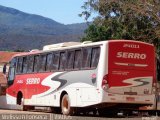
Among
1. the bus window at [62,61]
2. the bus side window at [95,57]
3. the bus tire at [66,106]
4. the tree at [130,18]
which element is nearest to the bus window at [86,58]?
the bus side window at [95,57]

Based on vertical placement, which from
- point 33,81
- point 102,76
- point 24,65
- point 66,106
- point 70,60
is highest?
point 24,65

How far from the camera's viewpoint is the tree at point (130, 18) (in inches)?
1356

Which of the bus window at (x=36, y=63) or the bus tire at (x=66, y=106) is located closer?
the bus tire at (x=66, y=106)

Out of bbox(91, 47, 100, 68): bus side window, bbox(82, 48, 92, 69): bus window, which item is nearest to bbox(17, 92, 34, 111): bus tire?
bbox(82, 48, 92, 69): bus window

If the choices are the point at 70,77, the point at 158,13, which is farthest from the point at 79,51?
the point at 158,13

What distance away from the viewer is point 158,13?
34500mm

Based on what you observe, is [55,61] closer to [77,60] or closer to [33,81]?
[77,60]

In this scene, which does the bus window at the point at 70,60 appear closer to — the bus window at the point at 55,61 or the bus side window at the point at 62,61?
the bus side window at the point at 62,61

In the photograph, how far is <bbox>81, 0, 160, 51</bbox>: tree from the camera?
3444cm

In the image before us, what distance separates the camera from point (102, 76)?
19.7m

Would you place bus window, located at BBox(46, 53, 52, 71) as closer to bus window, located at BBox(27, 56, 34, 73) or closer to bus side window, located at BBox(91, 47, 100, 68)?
bus window, located at BBox(27, 56, 34, 73)

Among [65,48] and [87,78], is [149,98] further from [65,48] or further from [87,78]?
[65,48]

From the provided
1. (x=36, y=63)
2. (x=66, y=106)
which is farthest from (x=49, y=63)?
(x=66, y=106)

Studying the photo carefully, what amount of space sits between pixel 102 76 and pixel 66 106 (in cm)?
319
